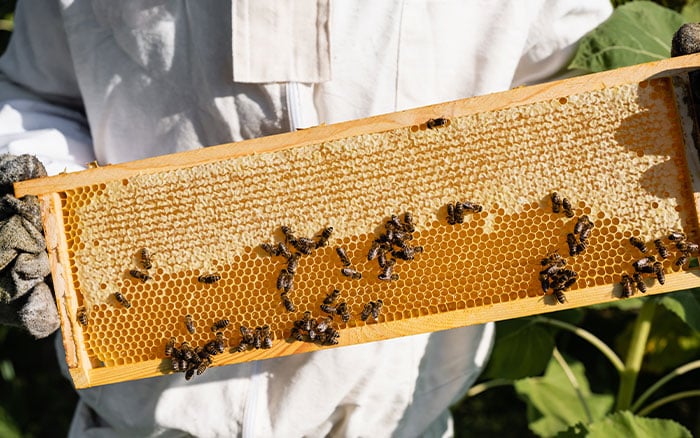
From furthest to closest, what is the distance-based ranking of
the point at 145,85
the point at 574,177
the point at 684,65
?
the point at 145,85
the point at 574,177
the point at 684,65

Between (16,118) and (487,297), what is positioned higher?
(16,118)

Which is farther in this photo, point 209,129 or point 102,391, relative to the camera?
point 102,391

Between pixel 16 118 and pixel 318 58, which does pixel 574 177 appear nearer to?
pixel 318 58

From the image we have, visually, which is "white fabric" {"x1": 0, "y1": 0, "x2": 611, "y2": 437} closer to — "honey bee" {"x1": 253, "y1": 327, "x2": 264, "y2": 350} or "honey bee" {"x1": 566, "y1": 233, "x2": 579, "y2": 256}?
"honey bee" {"x1": 253, "y1": 327, "x2": 264, "y2": 350}

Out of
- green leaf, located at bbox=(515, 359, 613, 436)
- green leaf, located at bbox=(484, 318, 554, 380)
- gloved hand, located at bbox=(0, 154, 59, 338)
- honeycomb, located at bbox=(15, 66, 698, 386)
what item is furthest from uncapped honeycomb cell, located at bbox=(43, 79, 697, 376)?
green leaf, located at bbox=(515, 359, 613, 436)

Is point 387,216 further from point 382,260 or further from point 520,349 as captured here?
point 520,349

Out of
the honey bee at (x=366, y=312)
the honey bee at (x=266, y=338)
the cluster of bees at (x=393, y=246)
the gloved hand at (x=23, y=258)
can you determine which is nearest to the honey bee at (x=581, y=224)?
the cluster of bees at (x=393, y=246)

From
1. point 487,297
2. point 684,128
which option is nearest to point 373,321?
point 487,297

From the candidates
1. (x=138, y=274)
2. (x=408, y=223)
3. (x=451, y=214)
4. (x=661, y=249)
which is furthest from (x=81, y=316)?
(x=661, y=249)
